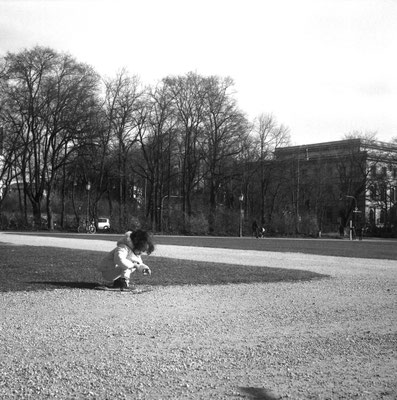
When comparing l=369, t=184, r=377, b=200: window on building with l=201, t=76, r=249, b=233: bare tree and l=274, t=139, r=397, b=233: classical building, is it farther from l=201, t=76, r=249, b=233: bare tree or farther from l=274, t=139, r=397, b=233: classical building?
l=201, t=76, r=249, b=233: bare tree

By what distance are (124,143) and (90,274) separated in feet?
151

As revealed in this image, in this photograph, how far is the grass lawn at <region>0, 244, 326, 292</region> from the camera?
1217 centimetres

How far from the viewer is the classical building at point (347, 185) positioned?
73.6m

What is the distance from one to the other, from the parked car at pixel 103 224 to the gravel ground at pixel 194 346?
47223 mm

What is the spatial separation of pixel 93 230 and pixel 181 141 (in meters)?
13.6

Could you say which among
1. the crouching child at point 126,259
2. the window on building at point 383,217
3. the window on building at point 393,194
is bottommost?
the crouching child at point 126,259

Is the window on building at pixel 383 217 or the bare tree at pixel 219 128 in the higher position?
the bare tree at pixel 219 128

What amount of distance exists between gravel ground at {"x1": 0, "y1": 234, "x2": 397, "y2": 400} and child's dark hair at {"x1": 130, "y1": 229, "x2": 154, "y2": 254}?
85 centimetres

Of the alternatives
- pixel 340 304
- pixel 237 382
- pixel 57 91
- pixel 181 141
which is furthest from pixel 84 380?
pixel 181 141

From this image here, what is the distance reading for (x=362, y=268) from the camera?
1898 cm

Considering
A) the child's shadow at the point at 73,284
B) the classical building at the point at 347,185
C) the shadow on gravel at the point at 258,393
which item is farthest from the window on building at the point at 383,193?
the shadow on gravel at the point at 258,393

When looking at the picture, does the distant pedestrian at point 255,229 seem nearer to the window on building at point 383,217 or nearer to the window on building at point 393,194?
the window on building at point 393,194

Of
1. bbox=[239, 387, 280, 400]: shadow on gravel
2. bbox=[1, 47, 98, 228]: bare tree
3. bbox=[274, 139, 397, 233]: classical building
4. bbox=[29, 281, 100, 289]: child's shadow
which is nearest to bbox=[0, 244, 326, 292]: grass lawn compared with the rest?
bbox=[29, 281, 100, 289]: child's shadow

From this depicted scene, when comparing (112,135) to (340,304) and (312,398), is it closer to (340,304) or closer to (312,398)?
(340,304)
